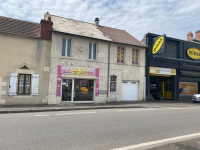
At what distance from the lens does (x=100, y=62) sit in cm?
1484

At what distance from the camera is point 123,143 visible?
471 centimetres

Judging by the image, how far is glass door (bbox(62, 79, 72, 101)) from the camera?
44.7ft

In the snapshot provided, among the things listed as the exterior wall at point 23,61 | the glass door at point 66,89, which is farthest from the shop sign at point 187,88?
the exterior wall at point 23,61

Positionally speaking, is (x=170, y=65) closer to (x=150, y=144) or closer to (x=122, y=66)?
(x=122, y=66)

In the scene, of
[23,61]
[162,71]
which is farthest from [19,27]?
[162,71]

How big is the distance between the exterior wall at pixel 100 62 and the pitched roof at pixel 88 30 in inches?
17.6

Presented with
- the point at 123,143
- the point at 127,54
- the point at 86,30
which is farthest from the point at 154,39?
the point at 123,143

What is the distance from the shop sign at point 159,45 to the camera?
15988mm

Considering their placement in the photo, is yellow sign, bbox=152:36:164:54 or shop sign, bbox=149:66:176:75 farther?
shop sign, bbox=149:66:176:75

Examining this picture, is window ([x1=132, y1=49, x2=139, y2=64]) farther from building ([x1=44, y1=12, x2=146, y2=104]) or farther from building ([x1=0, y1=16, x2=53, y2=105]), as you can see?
building ([x1=0, y1=16, x2=53, y2=105])

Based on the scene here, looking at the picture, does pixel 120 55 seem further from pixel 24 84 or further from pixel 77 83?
pixel 24 84

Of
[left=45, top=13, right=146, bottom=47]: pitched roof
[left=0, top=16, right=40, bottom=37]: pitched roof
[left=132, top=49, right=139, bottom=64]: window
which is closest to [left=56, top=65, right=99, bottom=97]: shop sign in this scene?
[left=45, top=13, right=146, bottom=47]: pitched roof

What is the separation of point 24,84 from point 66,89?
121 inches

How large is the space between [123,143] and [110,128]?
1500 millimetres
